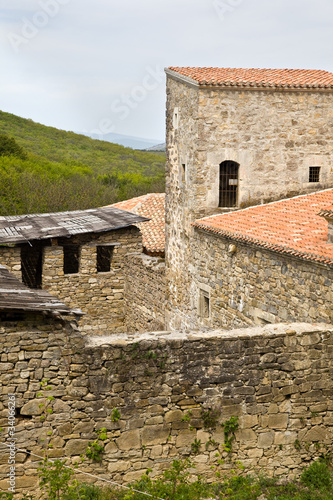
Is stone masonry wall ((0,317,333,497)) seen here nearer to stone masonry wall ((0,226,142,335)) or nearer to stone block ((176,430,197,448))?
stone block ((176,430,197,448))

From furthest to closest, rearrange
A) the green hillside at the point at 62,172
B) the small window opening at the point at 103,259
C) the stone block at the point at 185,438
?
the green hillside at the point at 62,172 → the small window opening at the point at 103,259 → the stone block at the point at 185,438

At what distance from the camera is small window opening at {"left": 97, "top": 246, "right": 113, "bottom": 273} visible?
18156mm

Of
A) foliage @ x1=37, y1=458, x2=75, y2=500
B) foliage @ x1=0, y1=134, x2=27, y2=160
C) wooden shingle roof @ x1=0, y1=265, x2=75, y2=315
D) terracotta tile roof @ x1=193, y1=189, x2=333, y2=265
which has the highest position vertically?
foliage @ x1=0, y1=134, x2=27, y2=160

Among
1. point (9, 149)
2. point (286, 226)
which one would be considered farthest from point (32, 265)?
point (9, 149)

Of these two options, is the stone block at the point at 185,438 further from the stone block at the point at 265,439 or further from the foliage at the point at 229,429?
the stone block at the point at 265,439

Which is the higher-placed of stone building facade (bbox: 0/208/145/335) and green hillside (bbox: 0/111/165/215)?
green hillside (bbox: 0/111/165/215)

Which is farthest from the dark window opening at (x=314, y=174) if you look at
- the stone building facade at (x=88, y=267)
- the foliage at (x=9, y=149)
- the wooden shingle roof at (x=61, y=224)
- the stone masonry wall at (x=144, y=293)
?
the foliage at (x=9, y=149)

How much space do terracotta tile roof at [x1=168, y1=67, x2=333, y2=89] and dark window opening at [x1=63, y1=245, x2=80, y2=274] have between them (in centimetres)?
535

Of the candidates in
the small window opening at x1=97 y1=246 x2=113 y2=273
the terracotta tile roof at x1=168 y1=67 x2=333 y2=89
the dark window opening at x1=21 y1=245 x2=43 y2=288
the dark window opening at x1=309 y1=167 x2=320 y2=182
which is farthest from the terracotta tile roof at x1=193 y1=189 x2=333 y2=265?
the dark window opening at x1=21 y1=245 x2=43 y2=288

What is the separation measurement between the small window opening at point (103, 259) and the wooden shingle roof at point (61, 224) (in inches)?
32.9

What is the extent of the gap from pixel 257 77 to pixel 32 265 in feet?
24.0

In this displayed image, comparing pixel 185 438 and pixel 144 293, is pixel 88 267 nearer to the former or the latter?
pixel 144 293

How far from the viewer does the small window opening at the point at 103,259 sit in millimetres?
18156

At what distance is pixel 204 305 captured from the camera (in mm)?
14023
